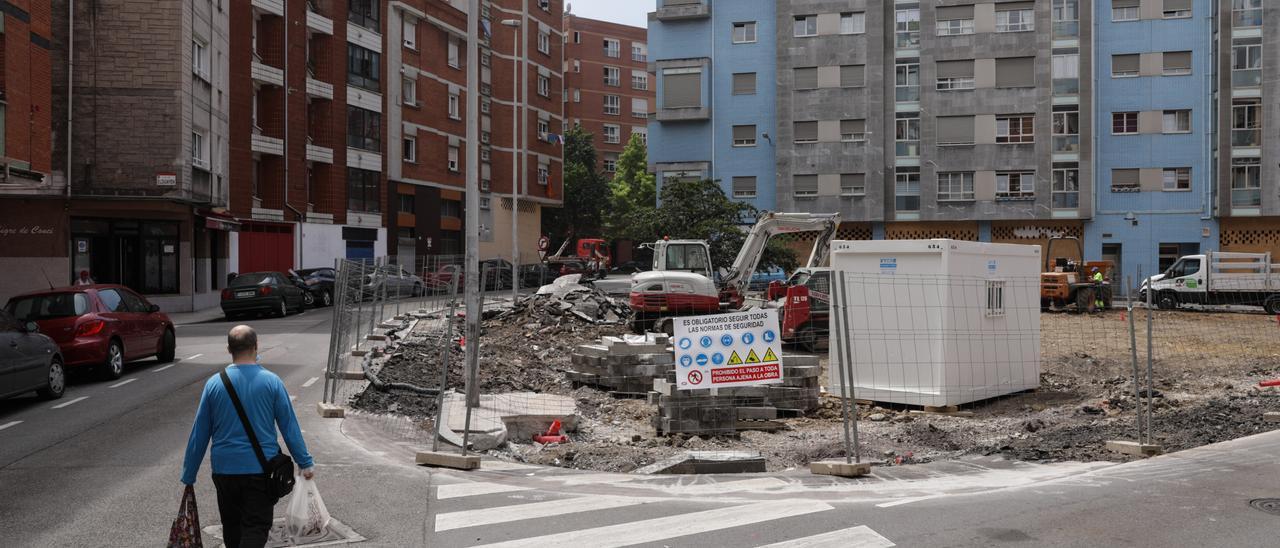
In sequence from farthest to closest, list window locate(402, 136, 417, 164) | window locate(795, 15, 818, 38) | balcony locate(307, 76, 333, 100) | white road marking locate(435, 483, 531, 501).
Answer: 1. window locate(402, 136, 417, 164)
2. window locate(795, 15, 818, 38)
3. balcony locate(307, 76, 333, 100)
4. white road marking locate(435, 483, 531, 501)

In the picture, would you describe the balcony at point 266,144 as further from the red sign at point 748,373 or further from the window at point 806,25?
the red sign at point 748,373

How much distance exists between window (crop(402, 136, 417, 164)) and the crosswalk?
152 ft

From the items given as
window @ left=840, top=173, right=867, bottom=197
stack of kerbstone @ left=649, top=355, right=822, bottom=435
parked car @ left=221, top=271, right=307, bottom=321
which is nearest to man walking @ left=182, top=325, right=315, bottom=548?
stack of kerbstone @ left=649, top=355, right=822, bottom=435

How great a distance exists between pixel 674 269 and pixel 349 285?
11.3 metres

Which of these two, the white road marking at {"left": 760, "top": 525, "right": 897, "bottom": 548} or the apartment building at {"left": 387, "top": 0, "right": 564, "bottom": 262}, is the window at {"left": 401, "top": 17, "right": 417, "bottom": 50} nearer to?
the apartment building at {"left": 387, "top": 0, "right": 564, "bottom": 262}

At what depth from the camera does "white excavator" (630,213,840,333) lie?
2295 cm

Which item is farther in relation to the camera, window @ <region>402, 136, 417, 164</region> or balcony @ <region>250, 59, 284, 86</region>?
window @ <region>402, 136, 417, 164</region>

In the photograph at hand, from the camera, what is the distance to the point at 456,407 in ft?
41.2

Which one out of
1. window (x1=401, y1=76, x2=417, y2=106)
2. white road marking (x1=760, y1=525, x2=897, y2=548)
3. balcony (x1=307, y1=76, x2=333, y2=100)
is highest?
window (x1=401, y1=76, x2=417, y2=106)

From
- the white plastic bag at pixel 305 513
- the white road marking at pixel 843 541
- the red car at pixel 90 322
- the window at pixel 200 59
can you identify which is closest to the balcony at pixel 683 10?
the window at pixel 200 59

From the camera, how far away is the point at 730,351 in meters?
9.80

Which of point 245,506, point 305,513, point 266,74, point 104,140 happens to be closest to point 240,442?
point 245,506

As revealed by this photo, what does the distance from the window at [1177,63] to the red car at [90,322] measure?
4898 centimetres

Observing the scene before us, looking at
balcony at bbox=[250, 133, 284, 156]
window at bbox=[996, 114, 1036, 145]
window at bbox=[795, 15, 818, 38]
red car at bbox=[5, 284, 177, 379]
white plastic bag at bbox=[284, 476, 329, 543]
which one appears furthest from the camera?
window at bbox=[795, 15, 818, 38]
